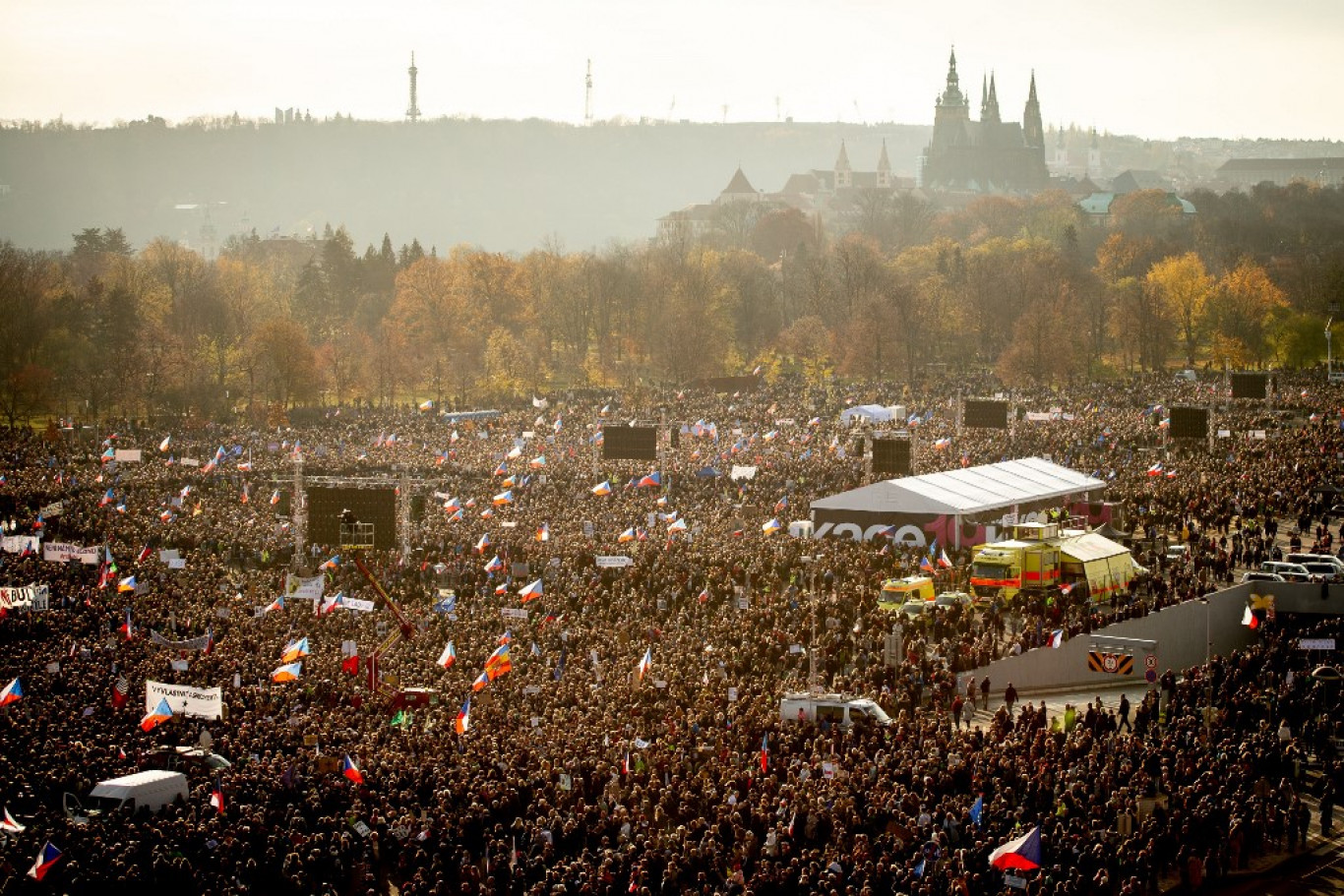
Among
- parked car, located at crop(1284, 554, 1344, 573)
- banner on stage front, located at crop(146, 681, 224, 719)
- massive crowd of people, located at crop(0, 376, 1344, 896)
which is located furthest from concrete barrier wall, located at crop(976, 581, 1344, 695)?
banner on stage front, located at crop(146, 681, 224, 719)

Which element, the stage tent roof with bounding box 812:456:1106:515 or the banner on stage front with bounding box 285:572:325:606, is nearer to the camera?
the banner on stage front with bounding box 285:572:325:606

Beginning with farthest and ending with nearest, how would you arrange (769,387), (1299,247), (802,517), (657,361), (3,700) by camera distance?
(1299,247)
(657,361)
(769,387)
(802,517)
(3,700)

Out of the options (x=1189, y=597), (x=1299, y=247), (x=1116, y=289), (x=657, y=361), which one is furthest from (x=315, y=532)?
(x=1299, y=247)

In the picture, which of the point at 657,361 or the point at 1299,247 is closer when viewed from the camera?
the point at 657,361

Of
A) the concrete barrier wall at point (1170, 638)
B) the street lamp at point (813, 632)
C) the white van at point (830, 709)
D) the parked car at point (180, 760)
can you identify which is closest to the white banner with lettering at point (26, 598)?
the parked car at point (180, 760)

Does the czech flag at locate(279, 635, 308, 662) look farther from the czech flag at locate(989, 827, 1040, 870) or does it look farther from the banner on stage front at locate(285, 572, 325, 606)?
the czech flag at locate(989, 827, 1040, 870)

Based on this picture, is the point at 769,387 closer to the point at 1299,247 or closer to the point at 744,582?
the point at 744,582

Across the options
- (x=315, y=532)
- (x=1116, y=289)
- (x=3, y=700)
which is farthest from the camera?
(x=1116, y=289)
